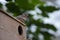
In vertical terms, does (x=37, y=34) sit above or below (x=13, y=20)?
below

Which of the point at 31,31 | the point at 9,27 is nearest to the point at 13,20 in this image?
the point at 9,27

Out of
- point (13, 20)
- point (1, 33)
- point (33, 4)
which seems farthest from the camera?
point (13, 20)

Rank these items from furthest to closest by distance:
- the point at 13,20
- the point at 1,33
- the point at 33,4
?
1. the point at 13,20
2. the point at 1,33
3. the point at 33,4

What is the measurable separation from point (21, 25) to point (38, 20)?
0.55 metres

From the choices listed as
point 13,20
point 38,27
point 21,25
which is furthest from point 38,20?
point 21,25

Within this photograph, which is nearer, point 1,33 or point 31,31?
point 31,31

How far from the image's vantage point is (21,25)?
86 cm

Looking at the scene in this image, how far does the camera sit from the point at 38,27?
1.01ft

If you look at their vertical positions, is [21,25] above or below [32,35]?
above

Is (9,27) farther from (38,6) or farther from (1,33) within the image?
(38,6)

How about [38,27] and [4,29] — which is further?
[4,29]

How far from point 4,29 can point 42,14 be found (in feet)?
1.12

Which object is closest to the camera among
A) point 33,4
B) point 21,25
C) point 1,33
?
point 33,4

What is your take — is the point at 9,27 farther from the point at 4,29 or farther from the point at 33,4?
the point at 33,4
